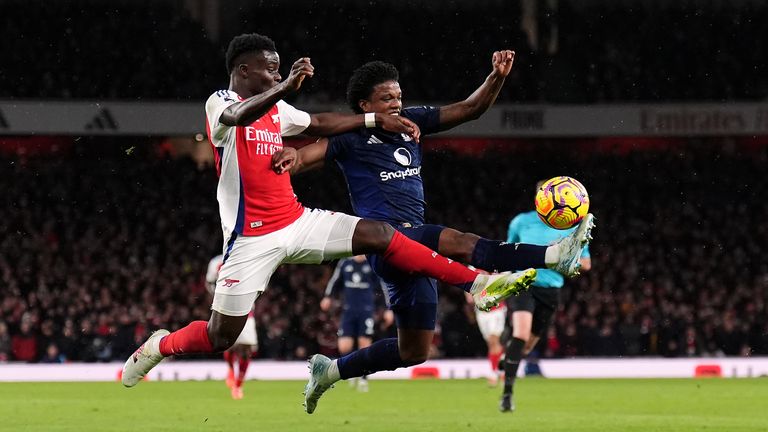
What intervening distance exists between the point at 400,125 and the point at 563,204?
120cm

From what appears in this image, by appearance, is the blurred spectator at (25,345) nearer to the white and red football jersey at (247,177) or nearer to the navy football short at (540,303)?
the navy football short at (540,303)

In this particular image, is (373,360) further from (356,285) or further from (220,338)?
(356,285)

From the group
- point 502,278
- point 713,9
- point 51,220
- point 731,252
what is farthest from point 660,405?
point 713,9

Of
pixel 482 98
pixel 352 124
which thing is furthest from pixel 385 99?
pixel 482 98

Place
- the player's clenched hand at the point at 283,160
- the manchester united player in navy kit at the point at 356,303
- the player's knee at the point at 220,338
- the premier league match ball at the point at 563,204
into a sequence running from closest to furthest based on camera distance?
the player's clenched hand at the point at 283,160 < the player's knee at the point at 220,338 < the premier league match ball at the point at 563,204 < the manchester united player in navy kit at the point at 356,303

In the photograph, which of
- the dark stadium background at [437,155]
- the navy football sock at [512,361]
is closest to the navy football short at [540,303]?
the navy football sock at [512,361]

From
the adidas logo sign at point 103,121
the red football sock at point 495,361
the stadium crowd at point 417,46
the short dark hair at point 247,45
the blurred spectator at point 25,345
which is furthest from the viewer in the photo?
the stadium crowd at point 417,46

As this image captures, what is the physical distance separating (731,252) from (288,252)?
865 inches

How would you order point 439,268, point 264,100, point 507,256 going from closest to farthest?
point 264,100
point 507,256
point 439,268

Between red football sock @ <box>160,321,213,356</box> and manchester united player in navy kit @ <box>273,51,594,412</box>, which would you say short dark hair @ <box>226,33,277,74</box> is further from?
red football sock @ <box>160,321,213,356</box>

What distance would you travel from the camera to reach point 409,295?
26.9 feet

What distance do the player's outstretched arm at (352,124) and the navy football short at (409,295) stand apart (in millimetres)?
651

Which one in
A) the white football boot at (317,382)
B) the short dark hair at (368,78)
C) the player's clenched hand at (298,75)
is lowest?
the white football boot at (317,382)

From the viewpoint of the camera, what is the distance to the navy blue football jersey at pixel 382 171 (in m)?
8.13
